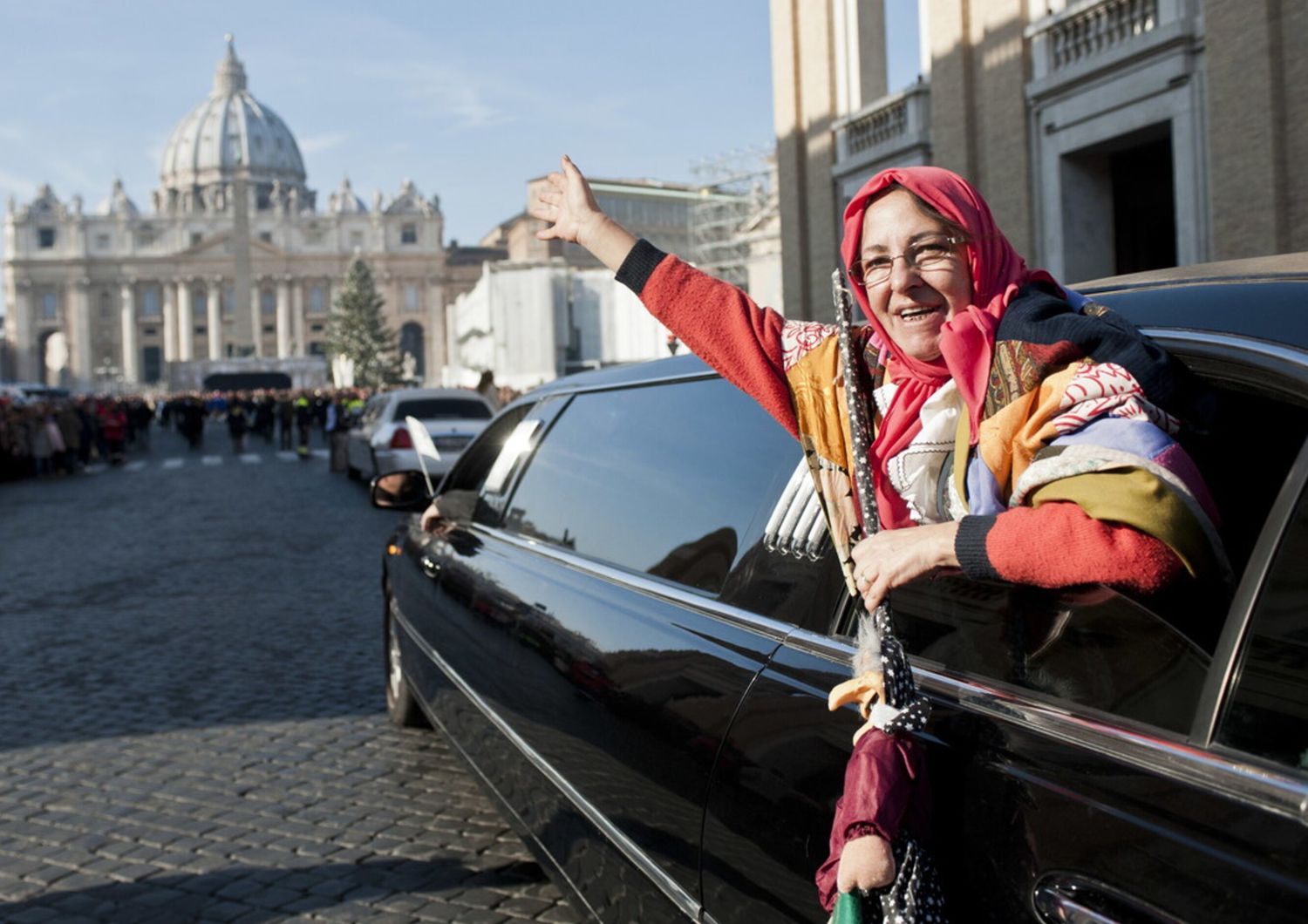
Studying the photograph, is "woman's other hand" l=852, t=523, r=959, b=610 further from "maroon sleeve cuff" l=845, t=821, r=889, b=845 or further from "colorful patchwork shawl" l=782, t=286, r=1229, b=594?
"maroon sleeve cuff" l=845, t=821, r=889, b=845

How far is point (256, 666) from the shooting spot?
7.04m

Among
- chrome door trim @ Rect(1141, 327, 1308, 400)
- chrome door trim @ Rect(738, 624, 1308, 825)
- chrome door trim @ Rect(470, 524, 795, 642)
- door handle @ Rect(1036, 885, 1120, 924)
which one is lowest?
door handle @ Rect(1036, 885, 1120, 924)

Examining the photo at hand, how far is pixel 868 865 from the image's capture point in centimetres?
155

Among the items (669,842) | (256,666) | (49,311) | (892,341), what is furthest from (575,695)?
(49,311)

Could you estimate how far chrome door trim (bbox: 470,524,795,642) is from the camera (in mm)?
2270

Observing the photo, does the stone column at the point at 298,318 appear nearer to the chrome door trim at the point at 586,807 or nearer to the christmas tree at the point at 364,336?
the christmas tree at the point at 364,336

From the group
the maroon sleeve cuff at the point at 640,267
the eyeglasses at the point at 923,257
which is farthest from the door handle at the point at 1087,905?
the maroon sleeve cuff at the point at 640,267

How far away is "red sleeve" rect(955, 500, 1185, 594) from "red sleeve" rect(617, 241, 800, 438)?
0.67m

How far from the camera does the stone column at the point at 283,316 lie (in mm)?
135625

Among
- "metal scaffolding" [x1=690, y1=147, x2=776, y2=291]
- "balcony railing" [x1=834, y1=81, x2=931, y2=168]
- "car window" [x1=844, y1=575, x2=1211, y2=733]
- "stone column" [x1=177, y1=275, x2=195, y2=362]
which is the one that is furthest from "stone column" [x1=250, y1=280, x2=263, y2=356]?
"car window" [x1=844, y1=575, x2=1211, y2=733]

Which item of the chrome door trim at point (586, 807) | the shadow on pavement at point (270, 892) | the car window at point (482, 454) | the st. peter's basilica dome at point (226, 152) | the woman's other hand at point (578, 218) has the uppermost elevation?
the st. peter's basilica dome at point (226, 152)

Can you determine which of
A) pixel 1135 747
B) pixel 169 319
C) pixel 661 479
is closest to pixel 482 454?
pixel 661 479

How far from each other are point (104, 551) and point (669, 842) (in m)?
11.9

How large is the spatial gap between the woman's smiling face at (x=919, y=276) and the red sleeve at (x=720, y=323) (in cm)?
27
